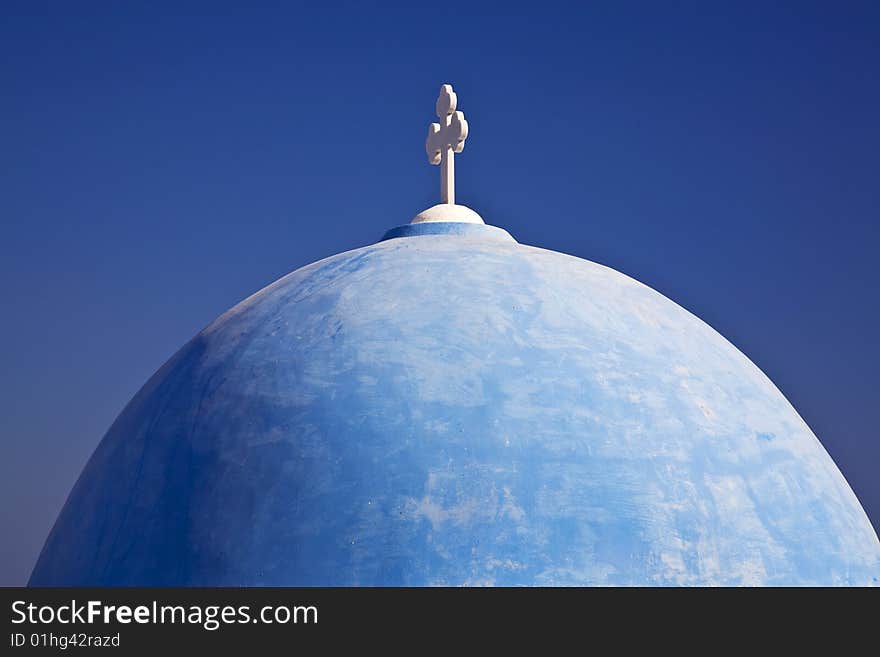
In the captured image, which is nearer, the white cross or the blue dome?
the blue dome

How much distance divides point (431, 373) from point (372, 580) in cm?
113

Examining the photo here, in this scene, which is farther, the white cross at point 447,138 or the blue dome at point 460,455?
the white cross at point 447,138

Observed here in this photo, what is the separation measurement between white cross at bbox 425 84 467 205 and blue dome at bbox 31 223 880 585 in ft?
3.80

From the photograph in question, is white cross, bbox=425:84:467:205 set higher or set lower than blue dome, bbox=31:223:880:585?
higher

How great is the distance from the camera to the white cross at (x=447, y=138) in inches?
370

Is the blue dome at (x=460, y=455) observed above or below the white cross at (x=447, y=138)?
below

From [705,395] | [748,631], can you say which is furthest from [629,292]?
[748,631]

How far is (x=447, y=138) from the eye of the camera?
950cm

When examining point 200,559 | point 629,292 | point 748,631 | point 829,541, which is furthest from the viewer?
point 629,292

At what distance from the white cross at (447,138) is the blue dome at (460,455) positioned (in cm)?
116

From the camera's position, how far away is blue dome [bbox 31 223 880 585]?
22.3 ft

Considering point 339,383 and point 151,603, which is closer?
point 151,603

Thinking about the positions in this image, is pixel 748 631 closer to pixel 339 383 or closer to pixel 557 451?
pixel 557 451

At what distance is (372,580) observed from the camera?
264 inches
